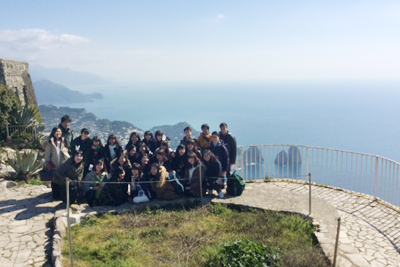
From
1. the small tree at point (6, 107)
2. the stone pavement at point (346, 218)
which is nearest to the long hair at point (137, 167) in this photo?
the stone pavement at point (346, 218)

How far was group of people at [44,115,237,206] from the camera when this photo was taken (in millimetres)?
7184

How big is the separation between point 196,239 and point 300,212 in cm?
233

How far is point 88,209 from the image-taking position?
277 inches

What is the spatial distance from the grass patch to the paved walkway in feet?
1.26

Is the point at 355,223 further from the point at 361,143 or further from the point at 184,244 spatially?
the point at 361,143

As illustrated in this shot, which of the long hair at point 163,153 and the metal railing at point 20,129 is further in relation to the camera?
the metal railing at point 20,129

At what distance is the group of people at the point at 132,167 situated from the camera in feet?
23.6

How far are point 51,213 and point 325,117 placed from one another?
20130cm

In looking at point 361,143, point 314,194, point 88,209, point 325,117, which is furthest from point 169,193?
point 325,117

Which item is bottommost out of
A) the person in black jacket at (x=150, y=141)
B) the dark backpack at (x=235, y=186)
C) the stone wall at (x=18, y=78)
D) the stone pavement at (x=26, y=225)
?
the stone pavement at (x=26, y=225)

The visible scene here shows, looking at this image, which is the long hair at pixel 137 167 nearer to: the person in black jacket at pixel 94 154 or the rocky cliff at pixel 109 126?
the person in black jacket at pixel 94 154

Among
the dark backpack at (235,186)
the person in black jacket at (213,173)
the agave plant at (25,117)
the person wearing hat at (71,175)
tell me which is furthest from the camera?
the agave plant at (25,117)

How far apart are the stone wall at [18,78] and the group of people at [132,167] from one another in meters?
13.4

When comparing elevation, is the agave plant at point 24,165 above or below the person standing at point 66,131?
below
